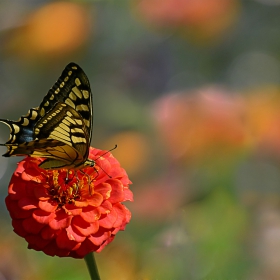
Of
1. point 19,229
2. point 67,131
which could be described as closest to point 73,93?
point 67,131

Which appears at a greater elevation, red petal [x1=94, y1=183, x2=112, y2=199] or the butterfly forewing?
the butterfly forewing

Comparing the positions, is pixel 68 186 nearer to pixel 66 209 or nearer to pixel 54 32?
pixel 66 209

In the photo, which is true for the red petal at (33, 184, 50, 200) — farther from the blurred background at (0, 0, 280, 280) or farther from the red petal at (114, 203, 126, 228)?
the blurred background at (0, 0, 280, 280)

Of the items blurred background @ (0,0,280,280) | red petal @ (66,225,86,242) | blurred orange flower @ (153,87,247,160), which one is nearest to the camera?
red petal @ (66,225,86,242)

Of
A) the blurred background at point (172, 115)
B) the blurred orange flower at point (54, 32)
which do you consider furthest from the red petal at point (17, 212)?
the blurred orange flower at point (54, 32)

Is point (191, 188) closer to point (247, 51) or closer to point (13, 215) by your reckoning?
point (247, 51)

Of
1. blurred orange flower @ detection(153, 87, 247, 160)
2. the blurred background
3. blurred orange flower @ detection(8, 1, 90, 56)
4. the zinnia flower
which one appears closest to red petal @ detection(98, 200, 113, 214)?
the zinnia flower

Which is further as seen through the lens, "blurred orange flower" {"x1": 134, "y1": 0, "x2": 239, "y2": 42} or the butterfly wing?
"blurred orange flower" {"x1": 134, "y1": 0, "x2": 239, "y2": 42}
